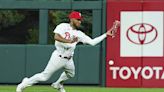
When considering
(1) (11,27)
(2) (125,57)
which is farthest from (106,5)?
(1) (11,27)

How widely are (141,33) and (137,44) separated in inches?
11.9

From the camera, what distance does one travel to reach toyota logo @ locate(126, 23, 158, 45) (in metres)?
16.0

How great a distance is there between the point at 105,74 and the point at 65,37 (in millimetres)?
4645

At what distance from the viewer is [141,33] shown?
631 inches

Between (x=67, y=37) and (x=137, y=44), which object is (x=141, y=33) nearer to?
(x=137, y=44)

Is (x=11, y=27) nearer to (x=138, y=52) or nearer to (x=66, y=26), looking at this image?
(x=138, y=52)

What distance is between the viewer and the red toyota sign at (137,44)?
15953 mm

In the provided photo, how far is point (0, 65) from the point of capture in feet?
53.6

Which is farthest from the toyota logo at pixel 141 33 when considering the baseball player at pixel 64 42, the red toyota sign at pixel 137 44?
the baseball player at pixel 64 42

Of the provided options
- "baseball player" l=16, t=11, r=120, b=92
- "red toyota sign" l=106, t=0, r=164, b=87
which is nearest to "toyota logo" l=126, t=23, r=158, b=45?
"red toyota sign" l=106, t=0, r=164, b=87

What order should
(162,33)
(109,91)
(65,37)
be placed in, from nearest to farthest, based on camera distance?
(65,37) → (109,91) → (162,33)

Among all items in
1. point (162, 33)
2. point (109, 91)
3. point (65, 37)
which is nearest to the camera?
point (65, 37)

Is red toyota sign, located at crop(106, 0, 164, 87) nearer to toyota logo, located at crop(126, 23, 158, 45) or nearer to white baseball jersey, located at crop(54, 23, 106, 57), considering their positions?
toyota logo, located at crop(126, 23, 158, 45)

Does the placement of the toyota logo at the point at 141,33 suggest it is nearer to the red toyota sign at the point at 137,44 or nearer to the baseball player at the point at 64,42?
the red toyota sign at the point at 137,44
